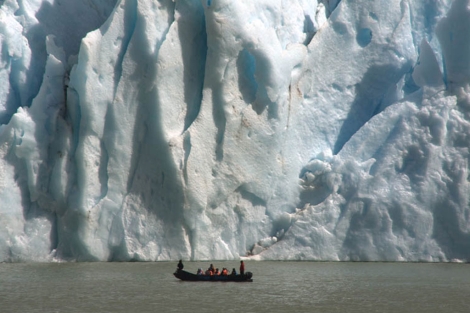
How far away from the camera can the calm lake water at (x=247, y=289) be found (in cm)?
1413

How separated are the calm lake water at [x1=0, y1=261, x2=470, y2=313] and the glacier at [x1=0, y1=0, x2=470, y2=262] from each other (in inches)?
28.2

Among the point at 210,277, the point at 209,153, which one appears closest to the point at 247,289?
the point at 210,277

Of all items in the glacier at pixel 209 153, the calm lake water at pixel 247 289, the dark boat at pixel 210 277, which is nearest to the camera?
the calm lake water at pixel 247 289

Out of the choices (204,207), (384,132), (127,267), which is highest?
(384,132)

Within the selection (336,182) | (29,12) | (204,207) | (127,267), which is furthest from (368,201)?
(29,12)

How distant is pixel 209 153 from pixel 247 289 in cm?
512

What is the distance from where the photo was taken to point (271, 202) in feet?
69.7

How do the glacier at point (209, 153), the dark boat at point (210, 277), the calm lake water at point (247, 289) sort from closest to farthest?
the calm lake water at point (247, 289) → the dark boat at point (210, 277) → the glacier at point (209, 153)

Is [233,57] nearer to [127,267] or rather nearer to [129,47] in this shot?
[129,47]

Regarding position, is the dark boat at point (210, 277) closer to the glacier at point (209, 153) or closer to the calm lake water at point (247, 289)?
the calm lake water at point (247, 289)

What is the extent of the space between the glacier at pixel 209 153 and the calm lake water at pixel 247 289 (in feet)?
2.35

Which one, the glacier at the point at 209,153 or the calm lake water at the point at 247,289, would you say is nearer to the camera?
the calm lake water at the point at 247,289

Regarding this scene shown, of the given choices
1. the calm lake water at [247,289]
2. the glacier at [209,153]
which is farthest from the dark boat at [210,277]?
the glacier at [209,153]

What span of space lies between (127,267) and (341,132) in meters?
6.61
